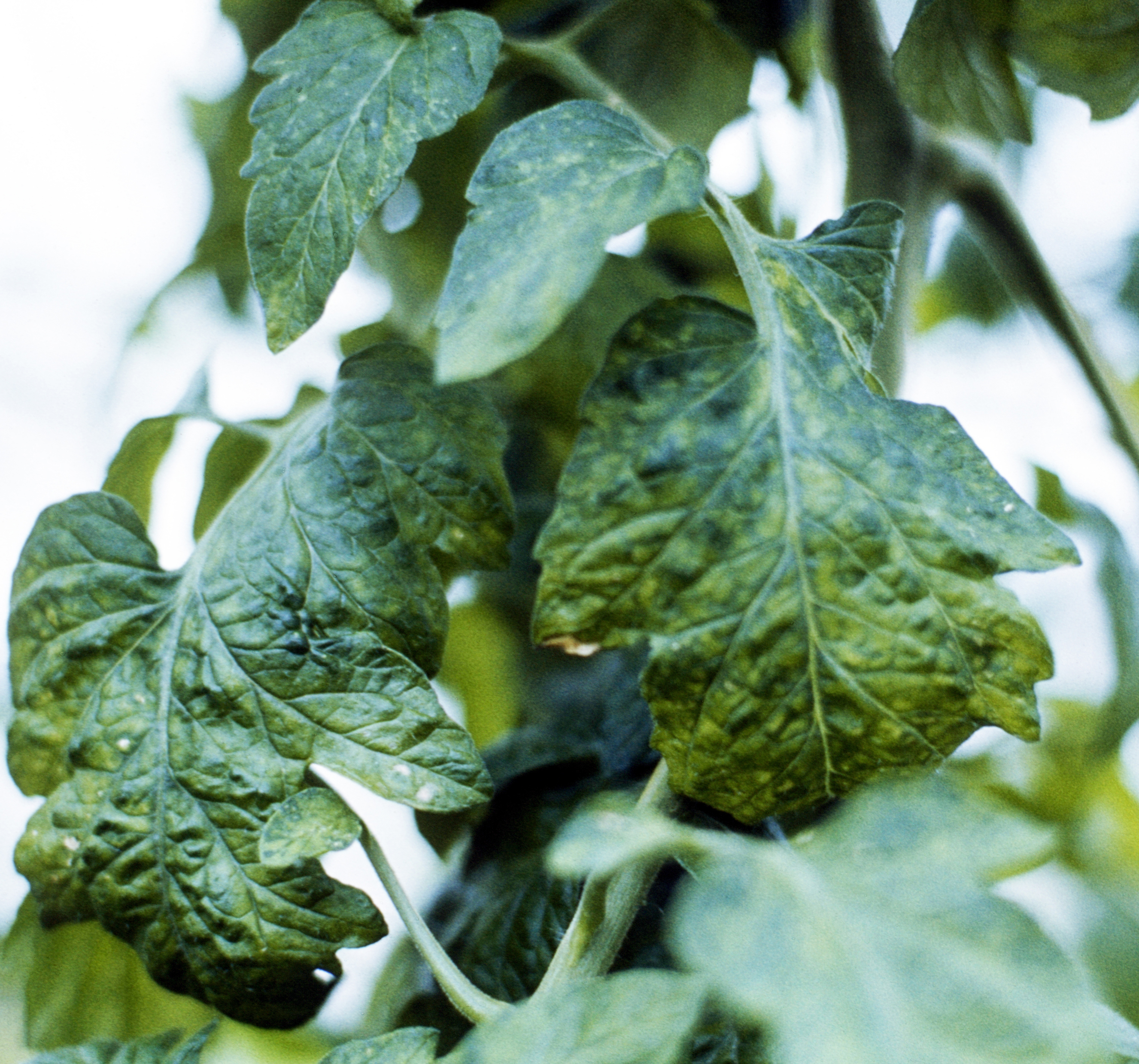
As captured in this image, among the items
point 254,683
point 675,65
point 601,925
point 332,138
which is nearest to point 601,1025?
point 601,925

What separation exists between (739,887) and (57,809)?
266 mm

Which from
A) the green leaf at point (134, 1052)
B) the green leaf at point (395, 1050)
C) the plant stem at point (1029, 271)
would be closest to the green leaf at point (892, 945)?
the green leaf at point (395, 1050)

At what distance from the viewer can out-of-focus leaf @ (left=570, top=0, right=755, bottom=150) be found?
550 millimetres

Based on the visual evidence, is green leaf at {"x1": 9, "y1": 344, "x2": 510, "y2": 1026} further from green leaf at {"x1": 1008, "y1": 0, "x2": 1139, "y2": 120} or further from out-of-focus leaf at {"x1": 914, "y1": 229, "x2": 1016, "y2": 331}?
out-of-focus leaf at {"x1": 914, "y1": 229, "x2": 1016, "y2": 331}

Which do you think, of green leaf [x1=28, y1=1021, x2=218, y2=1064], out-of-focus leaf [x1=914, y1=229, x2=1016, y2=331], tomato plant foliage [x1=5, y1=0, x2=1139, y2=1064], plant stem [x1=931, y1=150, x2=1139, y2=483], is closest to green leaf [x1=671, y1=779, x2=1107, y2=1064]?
tomato plant foliage [x1=5, y1=0, x2=1139, y2=1064]

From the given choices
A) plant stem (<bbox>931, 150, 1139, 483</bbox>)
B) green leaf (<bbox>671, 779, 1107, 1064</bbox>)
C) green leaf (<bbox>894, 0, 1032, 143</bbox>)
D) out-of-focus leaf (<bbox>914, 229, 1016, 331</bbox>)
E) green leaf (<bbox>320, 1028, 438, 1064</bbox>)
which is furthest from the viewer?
out-of-focus leaf (<bbox>914, 229, 1016, 331</bbox>)

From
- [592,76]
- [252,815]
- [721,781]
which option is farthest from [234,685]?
[592,76]

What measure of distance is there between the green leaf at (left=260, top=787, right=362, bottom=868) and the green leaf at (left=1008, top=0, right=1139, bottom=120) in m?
0.43

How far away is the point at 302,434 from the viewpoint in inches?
16.3

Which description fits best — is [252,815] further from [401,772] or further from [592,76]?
[592,76]

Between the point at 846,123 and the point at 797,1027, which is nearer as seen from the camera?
the point at 797,1027

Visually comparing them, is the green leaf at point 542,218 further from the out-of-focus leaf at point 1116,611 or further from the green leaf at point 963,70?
the out-of-focus leaf at point 1116,611

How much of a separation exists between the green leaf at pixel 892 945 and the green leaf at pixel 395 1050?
0.12 meters

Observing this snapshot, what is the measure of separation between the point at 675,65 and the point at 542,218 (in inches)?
13.3
